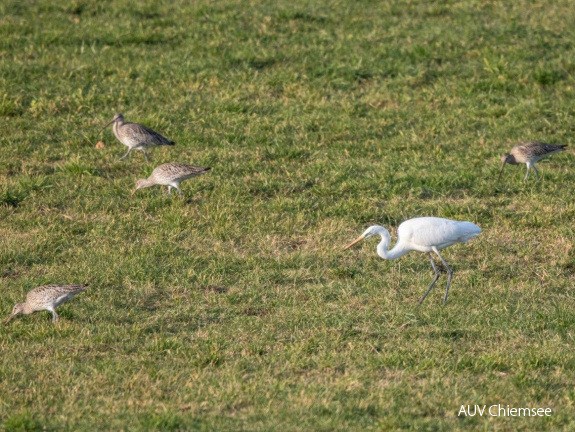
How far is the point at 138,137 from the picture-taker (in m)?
11.8

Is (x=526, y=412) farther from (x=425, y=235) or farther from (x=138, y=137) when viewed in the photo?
(x=138, y=137)

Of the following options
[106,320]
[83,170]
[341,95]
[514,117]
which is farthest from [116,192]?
[514,117]

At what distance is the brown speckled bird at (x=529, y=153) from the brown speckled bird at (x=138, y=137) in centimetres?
411

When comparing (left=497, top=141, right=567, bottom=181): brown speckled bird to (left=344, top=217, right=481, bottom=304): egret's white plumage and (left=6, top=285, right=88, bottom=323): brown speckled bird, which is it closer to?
(left=344, top=217, right=481, bottom=304): egret's white plumage

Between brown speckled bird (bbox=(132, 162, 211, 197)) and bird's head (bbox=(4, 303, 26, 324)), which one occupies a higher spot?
brown speckled bird (bbox=(132, 162, 211, 197))

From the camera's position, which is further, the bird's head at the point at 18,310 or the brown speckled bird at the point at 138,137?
the brown speckled bird at the point at 138,137

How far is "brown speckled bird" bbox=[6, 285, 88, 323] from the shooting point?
8.02 m

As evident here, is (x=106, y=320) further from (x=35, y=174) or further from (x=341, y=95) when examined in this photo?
(x=341, y=95)

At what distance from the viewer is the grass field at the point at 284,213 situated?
22.8ft

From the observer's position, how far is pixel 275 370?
7.27 m

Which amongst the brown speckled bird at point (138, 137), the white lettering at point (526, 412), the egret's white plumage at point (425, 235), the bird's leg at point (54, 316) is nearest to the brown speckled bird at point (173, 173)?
the brown speckled bird at point (138, 137)

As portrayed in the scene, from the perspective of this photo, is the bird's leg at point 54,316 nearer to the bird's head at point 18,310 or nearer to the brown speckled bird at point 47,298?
the brown speckled bird at point 47,298

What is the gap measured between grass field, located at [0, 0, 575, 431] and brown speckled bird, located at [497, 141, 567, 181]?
0.83 ft

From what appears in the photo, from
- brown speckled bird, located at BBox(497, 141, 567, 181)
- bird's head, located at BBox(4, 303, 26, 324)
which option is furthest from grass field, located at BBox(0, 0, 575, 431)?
brown speckled bird, located at BBox(497, 141, 567, 181)
